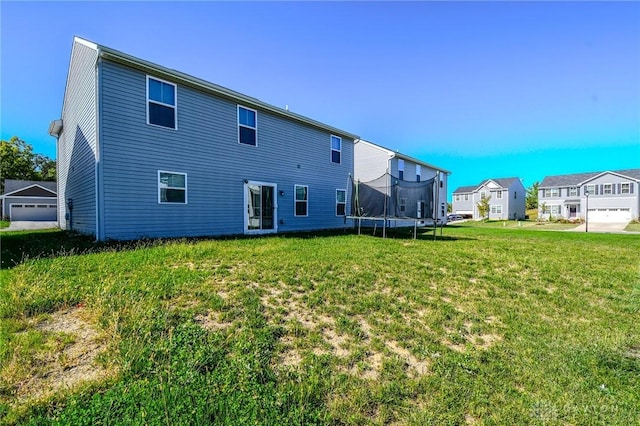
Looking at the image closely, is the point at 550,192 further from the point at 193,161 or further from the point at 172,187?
the point at 172,187

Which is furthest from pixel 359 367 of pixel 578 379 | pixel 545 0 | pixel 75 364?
pixel 545 0

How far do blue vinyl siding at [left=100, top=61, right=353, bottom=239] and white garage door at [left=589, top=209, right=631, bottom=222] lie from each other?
126 feet

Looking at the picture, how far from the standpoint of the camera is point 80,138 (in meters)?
9.94

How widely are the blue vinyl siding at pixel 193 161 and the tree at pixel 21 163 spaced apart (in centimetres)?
3622

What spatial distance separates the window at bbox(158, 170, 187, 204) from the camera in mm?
8789

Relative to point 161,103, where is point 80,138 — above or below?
below

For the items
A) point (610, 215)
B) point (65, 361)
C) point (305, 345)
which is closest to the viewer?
point (65, 361)

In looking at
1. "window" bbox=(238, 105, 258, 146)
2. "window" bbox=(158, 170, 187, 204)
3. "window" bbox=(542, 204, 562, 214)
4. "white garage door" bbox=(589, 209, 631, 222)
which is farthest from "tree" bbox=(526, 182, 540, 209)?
"window" bbox=(158, 170, 187, 204)

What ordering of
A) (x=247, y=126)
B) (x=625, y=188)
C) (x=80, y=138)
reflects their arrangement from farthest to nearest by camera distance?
(x=625, y=188) < (x=247, y=126) < (x=80, y=138)

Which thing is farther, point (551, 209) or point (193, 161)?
point (551, 209)

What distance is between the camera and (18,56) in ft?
26.9

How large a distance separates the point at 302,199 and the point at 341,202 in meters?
2.81

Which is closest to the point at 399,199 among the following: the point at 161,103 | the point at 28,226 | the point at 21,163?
the point at 161,103

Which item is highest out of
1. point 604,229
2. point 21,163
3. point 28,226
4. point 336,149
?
point 21,163
